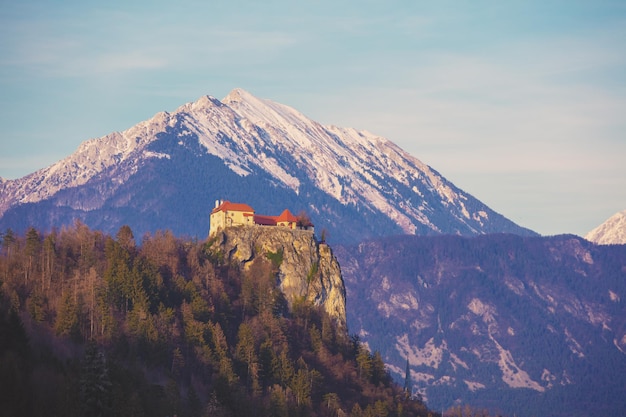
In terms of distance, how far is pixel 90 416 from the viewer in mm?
143750

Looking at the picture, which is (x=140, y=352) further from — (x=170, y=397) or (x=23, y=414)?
(x=23, y=414)

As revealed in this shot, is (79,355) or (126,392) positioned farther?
(79,355)

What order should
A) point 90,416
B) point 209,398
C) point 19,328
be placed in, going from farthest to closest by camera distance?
point 209,398 → point 19,328 → point 90,416

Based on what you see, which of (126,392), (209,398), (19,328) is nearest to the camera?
(126,392)

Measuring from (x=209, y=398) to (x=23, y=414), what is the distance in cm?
5334

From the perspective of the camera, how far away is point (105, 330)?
199625mm

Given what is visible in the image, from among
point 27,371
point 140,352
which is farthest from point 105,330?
point 27,371

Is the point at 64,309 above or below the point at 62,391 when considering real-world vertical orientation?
above

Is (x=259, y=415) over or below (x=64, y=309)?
below

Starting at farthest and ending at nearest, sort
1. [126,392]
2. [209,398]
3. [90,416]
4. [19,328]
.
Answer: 1. [209,398]
2. [19,328]
3. [126,392]
4. [90,416]

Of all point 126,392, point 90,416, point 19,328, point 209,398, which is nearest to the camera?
point 90,416

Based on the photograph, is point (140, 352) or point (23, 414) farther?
point (140, 352)

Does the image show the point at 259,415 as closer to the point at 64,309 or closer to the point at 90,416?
the point at 64,309

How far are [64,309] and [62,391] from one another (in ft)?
157
